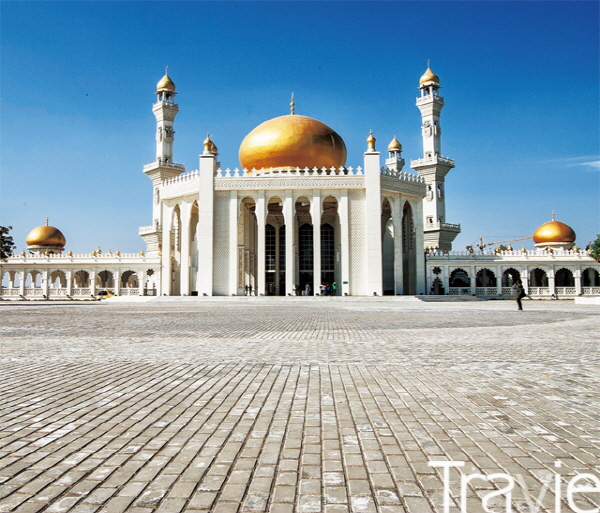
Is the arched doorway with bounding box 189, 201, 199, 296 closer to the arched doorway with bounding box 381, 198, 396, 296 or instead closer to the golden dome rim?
the arched doorway with bounding box 381, 198, 396, 296

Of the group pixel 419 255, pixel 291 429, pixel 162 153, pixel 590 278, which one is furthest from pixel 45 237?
pixel 291 429

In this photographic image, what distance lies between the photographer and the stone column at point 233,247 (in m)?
37.4

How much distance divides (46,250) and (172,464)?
62.7m

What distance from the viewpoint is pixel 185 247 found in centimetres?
4081

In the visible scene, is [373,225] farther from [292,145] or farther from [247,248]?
[247,248]

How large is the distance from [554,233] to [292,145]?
3006cm

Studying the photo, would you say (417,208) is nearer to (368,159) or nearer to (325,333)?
(368,159)

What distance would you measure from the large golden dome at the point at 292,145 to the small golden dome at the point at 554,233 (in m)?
24.8

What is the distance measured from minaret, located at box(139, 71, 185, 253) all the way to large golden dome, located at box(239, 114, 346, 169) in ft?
38.9

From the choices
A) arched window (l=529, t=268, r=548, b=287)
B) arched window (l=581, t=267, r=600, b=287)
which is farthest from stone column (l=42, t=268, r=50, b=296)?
arched window (l=581, t=267, r=600, b=287)

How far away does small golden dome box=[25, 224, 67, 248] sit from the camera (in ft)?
195

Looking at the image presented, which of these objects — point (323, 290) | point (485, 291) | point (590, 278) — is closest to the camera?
point (323, 290)

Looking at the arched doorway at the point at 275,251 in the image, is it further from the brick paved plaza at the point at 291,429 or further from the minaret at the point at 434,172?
the brick paved plaza at the point at 291,429

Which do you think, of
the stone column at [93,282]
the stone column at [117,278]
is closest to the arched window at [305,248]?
the stone column at [117,278]
